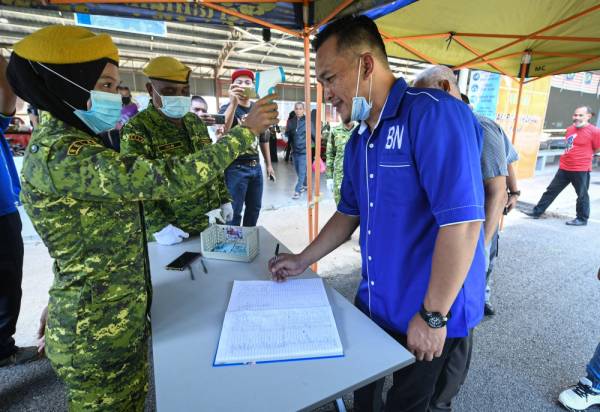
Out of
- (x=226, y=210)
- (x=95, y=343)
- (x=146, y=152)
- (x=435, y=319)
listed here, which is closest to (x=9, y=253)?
(x=146, y=152)

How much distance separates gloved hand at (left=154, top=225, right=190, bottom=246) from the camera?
156cm

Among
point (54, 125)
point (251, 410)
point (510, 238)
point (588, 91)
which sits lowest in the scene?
point (510, 238)

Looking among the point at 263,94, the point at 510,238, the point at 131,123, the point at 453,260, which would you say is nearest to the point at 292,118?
the point at 510,238

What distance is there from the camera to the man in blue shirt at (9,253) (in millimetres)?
1690

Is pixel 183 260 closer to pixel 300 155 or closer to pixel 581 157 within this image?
pixel 300 155

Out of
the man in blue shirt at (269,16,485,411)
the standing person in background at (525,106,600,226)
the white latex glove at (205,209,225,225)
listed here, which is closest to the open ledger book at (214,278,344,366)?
the man in blue shirt at (269,16,485,411)

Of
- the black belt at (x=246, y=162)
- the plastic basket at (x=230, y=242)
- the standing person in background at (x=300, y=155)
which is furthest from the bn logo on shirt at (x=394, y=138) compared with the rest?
the standing person in background at (x=300, y=155)

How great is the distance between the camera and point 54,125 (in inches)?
33.9

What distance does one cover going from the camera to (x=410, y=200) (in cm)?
87

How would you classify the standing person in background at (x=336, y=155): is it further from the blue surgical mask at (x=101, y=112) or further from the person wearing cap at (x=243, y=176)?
the blue surgical mask at (x=101, y=112)

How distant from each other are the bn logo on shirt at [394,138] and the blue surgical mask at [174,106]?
134cm

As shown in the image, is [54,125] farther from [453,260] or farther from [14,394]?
[14,394]

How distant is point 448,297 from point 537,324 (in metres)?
2.08

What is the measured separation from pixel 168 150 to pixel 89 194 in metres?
1.03
